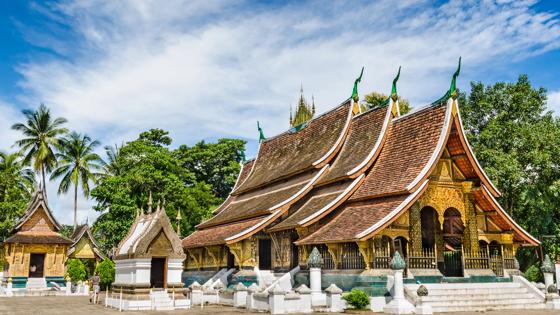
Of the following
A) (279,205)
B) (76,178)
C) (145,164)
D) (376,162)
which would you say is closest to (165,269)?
(279,205)

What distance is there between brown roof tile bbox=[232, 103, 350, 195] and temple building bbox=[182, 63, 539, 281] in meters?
0.12

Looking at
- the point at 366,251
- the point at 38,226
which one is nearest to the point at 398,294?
the point at 366,251

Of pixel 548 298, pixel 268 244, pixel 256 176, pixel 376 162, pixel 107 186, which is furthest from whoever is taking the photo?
pixel 107 186

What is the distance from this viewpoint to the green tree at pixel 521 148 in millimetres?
25391

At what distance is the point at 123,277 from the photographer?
1622cm

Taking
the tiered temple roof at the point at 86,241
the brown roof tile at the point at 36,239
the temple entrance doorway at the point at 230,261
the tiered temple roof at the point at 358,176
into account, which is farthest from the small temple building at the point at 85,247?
the temple entrance doorway at the point at 230,261

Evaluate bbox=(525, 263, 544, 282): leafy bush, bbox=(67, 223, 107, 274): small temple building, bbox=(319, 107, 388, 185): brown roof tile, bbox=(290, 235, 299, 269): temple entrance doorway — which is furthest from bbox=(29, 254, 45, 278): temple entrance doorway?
bbox=(525, 263, 544, 282): leafy bush

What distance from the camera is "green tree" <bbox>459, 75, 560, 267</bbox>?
25.4 metres

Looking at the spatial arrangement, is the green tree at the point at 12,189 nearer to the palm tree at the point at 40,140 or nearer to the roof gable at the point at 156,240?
the palm tree at the point at 40,140

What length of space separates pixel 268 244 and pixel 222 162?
27042 mm

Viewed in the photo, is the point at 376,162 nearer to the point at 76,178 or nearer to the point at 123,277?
the point at 123,277

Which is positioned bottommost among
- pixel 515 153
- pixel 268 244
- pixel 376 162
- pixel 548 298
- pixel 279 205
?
pixel 548 298

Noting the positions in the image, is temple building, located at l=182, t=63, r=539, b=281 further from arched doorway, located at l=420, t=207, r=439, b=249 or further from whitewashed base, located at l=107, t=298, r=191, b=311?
whitewashed base, located at l=107, t=298, r=191, b=311

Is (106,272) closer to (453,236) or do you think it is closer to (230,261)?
(230,261)
